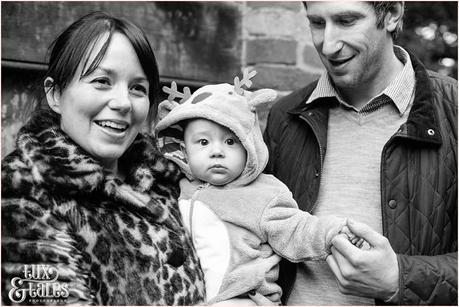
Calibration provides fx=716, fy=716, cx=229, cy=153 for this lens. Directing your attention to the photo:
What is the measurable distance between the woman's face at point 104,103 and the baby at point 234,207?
305 millimetres

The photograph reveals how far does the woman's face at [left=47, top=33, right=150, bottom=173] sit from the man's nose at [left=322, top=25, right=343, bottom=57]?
784 mm

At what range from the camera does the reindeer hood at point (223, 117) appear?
8.80ft

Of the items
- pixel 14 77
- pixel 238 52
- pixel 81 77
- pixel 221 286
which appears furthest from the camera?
pixel 238 52

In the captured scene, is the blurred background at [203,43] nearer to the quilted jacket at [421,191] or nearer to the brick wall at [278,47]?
the brick wall at [278,47]

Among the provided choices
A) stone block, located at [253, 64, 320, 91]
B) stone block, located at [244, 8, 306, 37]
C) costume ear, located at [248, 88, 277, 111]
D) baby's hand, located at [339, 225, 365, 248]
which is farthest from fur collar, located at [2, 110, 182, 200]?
stone block, located at [244, 8, 306, 37]

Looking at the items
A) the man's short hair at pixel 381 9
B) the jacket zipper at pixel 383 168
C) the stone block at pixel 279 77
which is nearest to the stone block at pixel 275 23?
the stone block at pixel 279 77

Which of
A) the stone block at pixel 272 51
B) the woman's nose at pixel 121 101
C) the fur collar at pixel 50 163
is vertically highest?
the stone block at pixel 272 51

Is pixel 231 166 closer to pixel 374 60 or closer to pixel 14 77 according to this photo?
pixel 374 60

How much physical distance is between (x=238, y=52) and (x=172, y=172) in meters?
1.56

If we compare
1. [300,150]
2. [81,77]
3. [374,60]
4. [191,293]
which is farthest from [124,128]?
[374,60]

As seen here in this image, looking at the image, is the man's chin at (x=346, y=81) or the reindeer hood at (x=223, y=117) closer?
the reindeer hood at (x=223, y=117)

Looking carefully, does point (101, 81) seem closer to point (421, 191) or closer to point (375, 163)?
point (375, 163)

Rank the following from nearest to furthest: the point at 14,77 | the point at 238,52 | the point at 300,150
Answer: the point at 300,150 < the point at 14,77 < the point at 238,52

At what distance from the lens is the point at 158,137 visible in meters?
2.89
